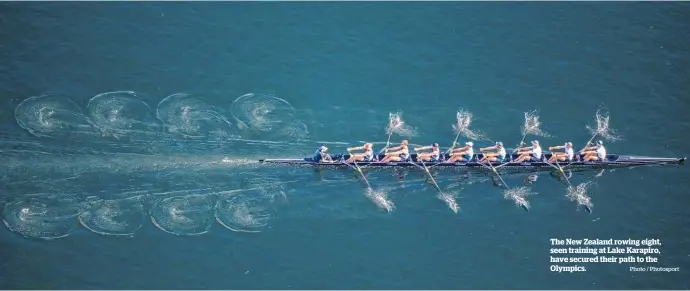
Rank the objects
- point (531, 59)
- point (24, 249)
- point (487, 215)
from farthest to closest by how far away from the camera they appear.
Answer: point (531, 59)
point (487, 215)
point (24, 249)

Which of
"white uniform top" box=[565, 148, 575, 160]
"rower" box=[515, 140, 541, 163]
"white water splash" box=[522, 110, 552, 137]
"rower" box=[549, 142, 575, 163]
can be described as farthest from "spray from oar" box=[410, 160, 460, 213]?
"white uniform top" box=[565, 148, 575, 160]

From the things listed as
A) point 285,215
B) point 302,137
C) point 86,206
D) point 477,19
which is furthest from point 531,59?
point 86,206

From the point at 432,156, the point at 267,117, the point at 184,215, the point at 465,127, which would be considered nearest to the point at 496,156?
the point at 465,127

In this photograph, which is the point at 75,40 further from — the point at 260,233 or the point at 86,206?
the point at 260,233

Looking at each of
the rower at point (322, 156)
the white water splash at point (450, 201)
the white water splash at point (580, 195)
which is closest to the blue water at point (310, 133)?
the white water splash at point (450, 201)

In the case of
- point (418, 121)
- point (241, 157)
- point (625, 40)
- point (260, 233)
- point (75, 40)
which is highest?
point (625, 40)

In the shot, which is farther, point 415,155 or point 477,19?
point 477,19

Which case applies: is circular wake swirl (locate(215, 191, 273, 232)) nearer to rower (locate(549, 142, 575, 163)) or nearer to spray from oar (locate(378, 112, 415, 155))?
spray from oar (locate(378, 112, 415, 155))
